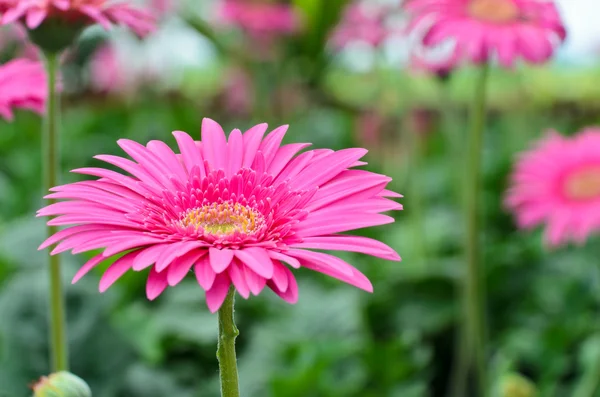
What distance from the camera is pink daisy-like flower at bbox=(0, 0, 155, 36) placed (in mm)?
616

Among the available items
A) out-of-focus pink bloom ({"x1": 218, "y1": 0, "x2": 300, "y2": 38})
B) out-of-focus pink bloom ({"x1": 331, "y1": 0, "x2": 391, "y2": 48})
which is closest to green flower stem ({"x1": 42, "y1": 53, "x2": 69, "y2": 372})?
out-of-focus pink bloom ({"x1": 331, "y1": 0, "x2": 391, "y2": 48})

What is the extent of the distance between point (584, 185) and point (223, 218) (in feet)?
2.81

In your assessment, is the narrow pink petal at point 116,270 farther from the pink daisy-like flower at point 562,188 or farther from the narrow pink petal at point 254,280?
the pink daisy-like flower at point 562,188

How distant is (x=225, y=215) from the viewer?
0.54 meters

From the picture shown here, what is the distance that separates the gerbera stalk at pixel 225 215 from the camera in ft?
1.31

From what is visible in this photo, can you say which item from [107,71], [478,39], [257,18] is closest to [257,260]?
[478,39]

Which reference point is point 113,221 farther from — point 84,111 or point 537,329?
point 84,111

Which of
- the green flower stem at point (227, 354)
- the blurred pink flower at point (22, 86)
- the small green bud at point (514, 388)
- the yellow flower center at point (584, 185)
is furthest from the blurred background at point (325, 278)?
the green flower stem at point (227, 354)

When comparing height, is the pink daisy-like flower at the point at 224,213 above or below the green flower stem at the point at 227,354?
above

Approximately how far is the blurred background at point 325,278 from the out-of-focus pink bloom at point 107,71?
0.12 metres

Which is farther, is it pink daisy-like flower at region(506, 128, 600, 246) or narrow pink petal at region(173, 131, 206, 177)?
pink daisy-like flower at region(506, 128, 600, 246)

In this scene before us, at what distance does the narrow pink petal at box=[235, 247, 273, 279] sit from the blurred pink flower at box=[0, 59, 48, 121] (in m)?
0.35

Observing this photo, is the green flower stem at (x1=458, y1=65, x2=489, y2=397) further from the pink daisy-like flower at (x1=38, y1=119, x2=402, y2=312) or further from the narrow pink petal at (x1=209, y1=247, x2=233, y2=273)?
the narrow pink petal at (x1=209, y1=247, x2=233, y2=273)

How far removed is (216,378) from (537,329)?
57 cm
